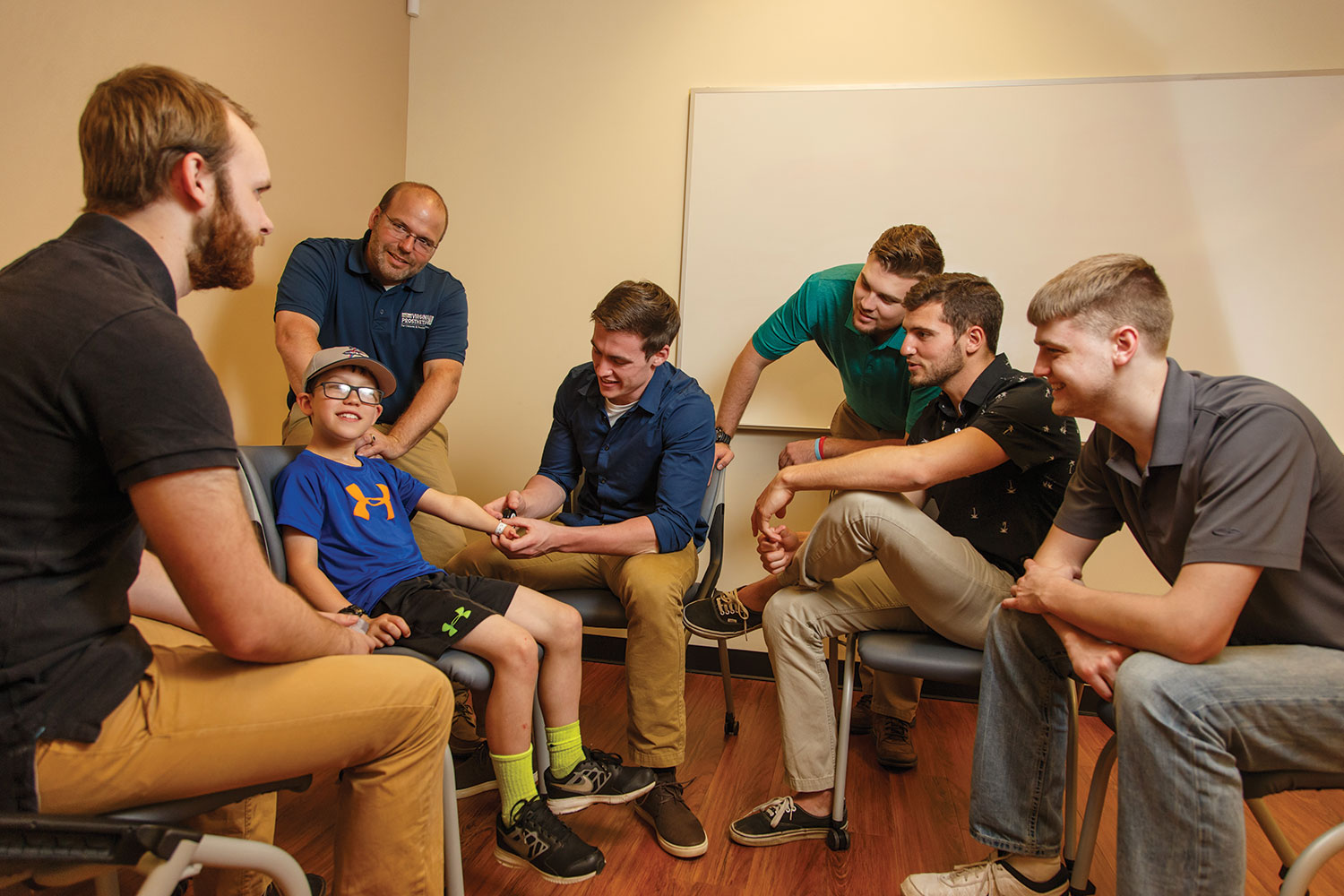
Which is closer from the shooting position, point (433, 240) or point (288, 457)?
point (288, 457)

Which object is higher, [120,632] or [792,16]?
[792,16]

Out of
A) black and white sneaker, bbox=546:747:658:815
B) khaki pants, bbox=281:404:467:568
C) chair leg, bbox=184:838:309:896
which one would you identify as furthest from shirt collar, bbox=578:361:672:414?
chair leg, bbox=184:838:309:896

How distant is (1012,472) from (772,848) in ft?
3.52

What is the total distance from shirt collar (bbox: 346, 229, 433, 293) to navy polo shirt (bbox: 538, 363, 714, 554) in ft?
2.13

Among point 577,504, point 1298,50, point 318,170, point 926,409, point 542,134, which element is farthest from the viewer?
point 542,134

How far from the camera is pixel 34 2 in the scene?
1884 mm

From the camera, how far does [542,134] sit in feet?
10.9

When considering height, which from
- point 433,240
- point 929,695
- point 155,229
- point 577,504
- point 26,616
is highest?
point 433,240

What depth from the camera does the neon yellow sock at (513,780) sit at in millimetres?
1692

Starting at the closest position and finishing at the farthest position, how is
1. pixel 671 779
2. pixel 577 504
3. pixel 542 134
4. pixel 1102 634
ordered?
pixel 1102 634
pixel 671 779
pixel 577 504
pixel 542 134

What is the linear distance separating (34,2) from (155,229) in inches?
53.2

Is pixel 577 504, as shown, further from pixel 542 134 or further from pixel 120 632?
pixel 542 134

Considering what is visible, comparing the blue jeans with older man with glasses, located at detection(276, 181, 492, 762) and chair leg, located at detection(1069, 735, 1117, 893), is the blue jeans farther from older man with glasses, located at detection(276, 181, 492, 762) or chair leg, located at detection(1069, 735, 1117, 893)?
older man with glasses, located at detection(276, 181, 492, 762)

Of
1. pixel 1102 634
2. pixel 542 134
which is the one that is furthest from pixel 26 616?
pixel 542 134
